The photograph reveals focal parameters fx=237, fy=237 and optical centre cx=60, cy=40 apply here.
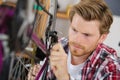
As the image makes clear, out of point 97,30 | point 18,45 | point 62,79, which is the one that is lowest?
point 62,79

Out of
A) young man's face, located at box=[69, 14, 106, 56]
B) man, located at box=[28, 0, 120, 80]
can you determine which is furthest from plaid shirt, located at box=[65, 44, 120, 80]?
young man's face, located at box=[69, 14, 106, 56]

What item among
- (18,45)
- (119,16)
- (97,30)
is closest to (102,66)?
(97,30)

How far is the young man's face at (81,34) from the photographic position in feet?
2.82

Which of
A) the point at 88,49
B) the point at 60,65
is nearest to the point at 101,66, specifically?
the point at 88,49

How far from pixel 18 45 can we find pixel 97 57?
0.78 m

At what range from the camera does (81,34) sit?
0.87 meters

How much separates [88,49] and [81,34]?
3.9 inches

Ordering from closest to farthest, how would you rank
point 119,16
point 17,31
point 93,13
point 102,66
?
point 17,31 → point 93,13 → point 102,66 → point 119,16

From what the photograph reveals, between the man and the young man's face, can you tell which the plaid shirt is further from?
the young man's face

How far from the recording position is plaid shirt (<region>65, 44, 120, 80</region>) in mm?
948

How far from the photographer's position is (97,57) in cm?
102

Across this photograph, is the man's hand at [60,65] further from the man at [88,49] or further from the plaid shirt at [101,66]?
the plaid shirt at [101,66]

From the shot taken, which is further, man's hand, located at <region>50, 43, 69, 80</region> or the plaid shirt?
the plaid shirt

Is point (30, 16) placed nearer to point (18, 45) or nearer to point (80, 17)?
point (18, 45)
